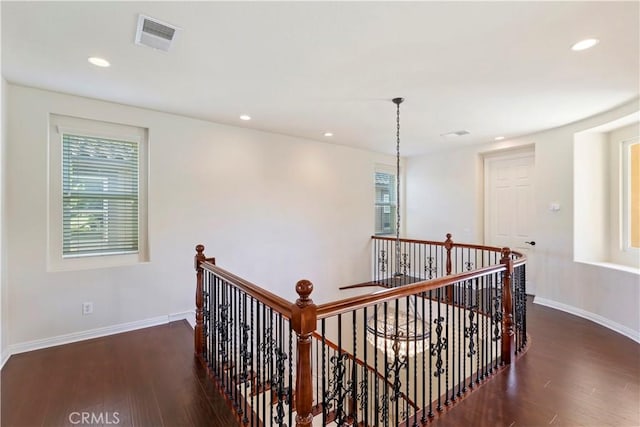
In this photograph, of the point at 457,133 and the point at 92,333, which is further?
the point at 457,133

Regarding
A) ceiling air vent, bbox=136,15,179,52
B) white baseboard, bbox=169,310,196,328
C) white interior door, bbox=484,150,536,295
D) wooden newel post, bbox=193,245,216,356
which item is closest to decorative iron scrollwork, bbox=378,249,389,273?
white interior door, bbox=484,150,536,295

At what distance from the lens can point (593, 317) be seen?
13.0ft

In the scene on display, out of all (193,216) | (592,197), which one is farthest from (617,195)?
(193,216)

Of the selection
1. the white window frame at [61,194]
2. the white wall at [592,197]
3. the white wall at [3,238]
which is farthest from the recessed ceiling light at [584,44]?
the white wall at [3,238]

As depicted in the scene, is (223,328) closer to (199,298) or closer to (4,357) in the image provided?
(199,298)

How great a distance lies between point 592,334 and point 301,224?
4.16 metres

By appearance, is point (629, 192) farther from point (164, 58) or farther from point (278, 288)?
point (164, 58)

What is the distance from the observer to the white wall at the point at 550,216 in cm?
369

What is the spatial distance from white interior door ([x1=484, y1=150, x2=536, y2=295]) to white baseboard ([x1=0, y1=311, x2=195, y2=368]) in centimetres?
538

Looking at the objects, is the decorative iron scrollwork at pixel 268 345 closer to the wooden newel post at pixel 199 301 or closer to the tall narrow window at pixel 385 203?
the wooden newel post at pixel 199 301

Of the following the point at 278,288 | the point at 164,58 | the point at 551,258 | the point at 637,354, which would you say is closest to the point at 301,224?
the point at 278,288

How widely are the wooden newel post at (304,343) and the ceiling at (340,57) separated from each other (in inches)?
69.9

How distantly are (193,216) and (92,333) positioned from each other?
5.74ft

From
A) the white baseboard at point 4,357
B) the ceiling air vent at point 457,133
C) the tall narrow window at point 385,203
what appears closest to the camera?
the white baseboard at point 4,357
